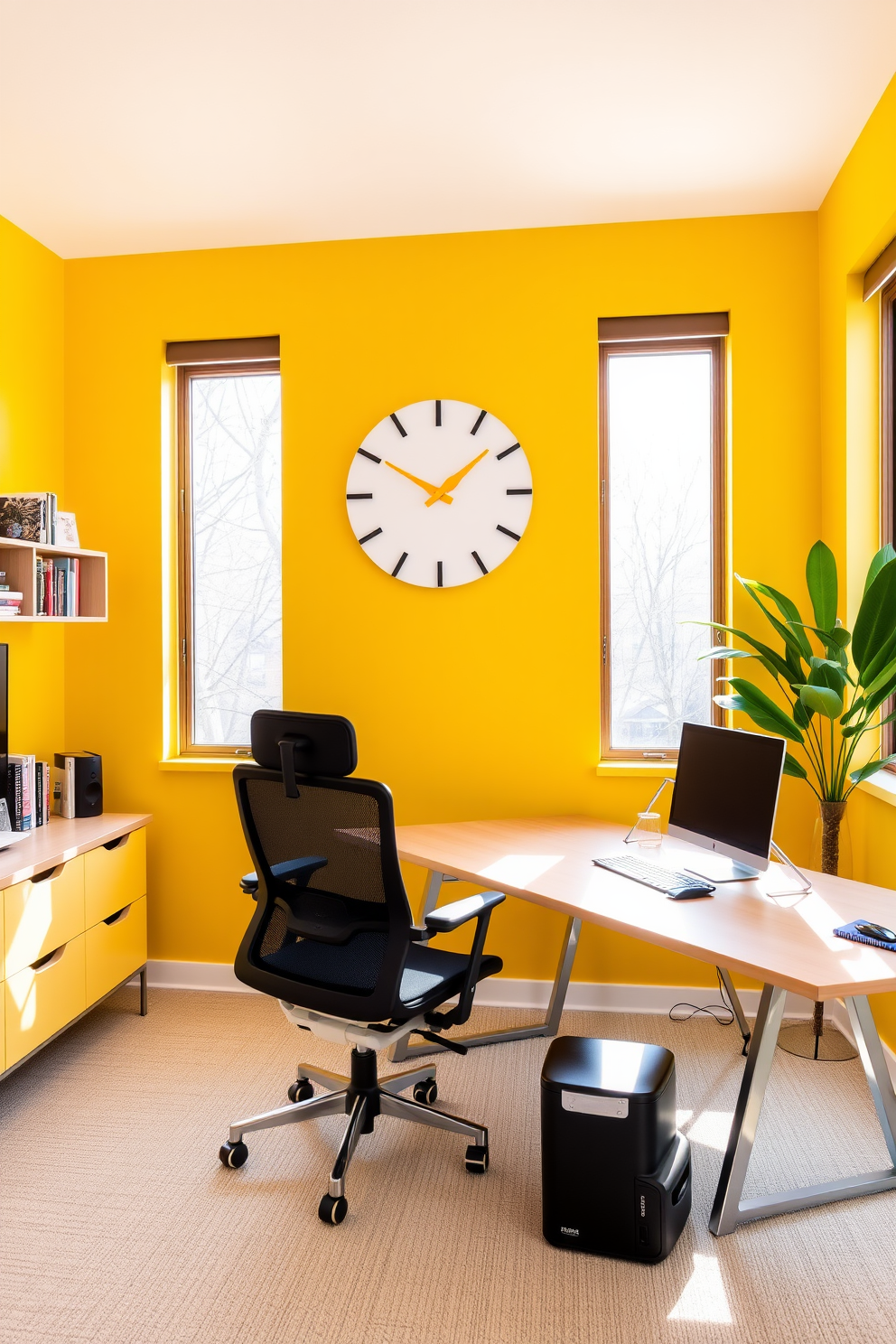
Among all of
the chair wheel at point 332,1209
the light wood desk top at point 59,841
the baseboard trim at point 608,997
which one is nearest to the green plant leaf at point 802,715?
the baseboard trim at point 608,997

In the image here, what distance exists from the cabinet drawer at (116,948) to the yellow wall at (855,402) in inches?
101

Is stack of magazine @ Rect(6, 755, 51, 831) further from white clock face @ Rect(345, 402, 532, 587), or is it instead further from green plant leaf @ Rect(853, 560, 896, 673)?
green plant leaf @ Rect(853, 560, 896, 673)

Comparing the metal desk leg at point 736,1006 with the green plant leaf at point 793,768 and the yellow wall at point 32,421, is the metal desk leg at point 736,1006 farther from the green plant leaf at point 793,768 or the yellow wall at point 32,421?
the yellow wall at point 32,421

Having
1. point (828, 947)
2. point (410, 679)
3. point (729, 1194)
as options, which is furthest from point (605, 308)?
point (729, 1194)

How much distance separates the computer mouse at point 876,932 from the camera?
6.50 feet

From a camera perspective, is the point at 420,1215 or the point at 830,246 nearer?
the point at 420,1215

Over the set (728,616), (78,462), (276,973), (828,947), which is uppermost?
(78,462)

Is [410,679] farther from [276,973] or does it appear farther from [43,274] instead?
[43,274]

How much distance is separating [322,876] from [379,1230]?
0.82 meters

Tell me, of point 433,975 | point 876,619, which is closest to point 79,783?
point 433,975

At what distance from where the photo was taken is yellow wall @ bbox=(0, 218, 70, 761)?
3.33m

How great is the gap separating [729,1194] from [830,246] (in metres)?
2.97

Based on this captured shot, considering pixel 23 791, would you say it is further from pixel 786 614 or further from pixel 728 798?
pixel 786 614

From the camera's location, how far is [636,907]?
7.49 feet
